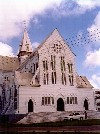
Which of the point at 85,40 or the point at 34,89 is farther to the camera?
the point at 34,89

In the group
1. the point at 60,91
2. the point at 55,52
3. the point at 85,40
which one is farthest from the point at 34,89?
the point at 85,40

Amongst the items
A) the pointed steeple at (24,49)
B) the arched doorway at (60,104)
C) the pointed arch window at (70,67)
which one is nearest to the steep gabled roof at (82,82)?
the pointed arch window at (70,67)

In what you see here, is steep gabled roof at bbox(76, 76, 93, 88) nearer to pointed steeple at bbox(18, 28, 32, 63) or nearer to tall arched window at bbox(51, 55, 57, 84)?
tall arched window at bbox(51, 55, 57, 84)

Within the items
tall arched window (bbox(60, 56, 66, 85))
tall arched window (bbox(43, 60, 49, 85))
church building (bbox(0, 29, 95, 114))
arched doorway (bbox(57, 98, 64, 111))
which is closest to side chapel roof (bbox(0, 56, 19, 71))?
church building (bbox(0, 29, 95, 114))

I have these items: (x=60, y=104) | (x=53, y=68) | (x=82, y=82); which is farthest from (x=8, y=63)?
(x=60, y=104)

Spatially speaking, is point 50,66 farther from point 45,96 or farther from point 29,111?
point 29,111

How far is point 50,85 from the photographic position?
58688 millimetres

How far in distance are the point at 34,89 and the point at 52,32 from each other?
53.1ft

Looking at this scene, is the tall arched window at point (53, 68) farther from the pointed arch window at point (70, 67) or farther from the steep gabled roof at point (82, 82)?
the steep gabled roof at point (82, 82)

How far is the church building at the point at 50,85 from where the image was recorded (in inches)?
2201

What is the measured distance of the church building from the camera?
55.9 meters

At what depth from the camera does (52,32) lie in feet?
206

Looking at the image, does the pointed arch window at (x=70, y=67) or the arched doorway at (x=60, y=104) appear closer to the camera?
the arched doorway at (x=60, y=104)

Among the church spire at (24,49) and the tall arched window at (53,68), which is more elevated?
the church spire at (24,49)
